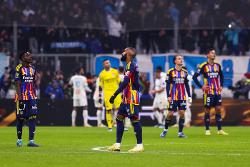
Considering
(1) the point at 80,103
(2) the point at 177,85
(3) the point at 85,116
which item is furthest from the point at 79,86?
(2) the point at 177,85

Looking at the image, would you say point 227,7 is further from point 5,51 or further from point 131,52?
point 131,52

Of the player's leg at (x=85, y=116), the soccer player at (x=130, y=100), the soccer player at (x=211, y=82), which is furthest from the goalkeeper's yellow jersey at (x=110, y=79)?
the soccer player at (x=130, y=100)

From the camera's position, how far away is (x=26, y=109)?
2069 cm

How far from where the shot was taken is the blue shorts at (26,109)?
2061 centimetres

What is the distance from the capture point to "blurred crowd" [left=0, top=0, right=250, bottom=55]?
35875 mm

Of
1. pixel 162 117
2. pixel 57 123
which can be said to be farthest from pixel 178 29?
pixel 57 123

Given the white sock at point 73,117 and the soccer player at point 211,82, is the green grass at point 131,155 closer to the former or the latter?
the soccer player at point 211,82

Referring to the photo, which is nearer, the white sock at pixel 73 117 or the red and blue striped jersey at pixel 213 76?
the red and blue striped jersey at pixel 213 76

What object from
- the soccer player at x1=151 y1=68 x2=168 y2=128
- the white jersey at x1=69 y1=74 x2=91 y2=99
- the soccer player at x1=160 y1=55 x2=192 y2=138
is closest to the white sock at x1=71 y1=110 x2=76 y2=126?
the white jersey at x1=69 y1=74 x2=91 y2=99

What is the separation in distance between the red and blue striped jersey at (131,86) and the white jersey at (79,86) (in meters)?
17.0

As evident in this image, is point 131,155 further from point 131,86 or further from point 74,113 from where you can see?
point 74,113

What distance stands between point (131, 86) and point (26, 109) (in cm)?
340

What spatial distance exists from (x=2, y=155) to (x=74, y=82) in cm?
1868

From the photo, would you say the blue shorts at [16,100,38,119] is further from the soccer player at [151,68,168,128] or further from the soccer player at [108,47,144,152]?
the soccer player at [151,68,168,128]
